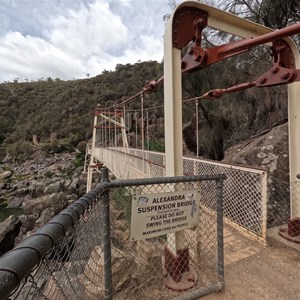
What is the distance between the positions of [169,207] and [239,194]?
1.78 metres

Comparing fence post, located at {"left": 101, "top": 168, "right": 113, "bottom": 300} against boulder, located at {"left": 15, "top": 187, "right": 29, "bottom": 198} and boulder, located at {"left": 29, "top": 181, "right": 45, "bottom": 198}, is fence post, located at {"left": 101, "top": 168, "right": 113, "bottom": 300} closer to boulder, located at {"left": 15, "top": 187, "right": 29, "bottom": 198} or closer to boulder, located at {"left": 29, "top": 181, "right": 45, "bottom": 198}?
boulder, located at {"left": 29, "top": 181, "right": 45, "bottom": 198}

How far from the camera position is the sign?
4.77 ft

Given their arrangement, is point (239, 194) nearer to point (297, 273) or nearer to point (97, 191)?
point (297, 273)

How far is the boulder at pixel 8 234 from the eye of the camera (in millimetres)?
7559

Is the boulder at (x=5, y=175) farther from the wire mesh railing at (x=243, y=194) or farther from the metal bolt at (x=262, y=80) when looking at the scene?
the metal bolt at (x=262, y=80)

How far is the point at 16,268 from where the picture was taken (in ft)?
1.85

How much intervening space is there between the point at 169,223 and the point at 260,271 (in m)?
1.06

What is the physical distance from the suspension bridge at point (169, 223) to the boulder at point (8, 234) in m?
6.54

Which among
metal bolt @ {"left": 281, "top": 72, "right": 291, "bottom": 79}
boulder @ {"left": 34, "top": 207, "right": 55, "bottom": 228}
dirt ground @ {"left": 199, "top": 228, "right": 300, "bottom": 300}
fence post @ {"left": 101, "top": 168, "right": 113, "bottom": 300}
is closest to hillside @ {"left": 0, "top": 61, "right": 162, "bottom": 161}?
boulder @ {"left": 34, "top": 207, "right": 55, "bottom": 228}

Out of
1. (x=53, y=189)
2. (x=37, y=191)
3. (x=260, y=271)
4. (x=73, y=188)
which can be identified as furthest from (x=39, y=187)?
(x=260, y=271)

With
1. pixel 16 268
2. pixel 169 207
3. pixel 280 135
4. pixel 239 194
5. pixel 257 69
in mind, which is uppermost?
pixel 257 69

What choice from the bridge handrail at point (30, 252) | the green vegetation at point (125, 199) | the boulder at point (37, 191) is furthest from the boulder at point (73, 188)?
the bridge handrail at point (30, 252)

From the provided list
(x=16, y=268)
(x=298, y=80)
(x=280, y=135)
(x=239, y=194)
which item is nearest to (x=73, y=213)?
(x=16, y=268)

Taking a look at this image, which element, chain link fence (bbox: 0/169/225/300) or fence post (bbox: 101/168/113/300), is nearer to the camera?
chain link fence (bbox: 0/169/225/300)
